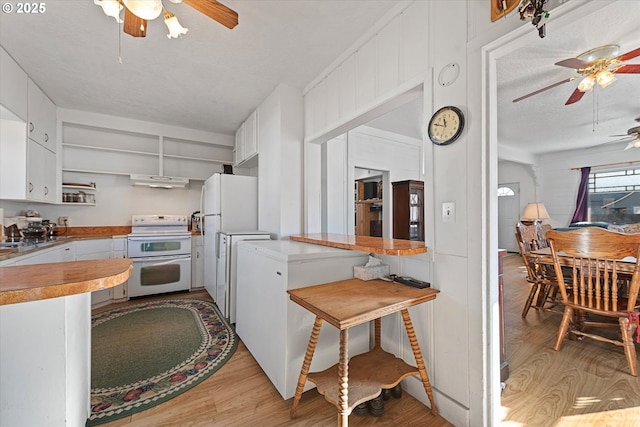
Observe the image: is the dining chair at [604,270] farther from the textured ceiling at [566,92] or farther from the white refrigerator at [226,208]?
the white refrigerator at [226,208]

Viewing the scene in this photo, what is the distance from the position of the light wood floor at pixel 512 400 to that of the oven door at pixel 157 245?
88.5 inches

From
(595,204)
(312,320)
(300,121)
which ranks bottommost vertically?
(312,320)

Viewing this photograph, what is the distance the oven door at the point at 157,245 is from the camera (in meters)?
3.53

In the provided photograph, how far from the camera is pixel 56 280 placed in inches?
33.2

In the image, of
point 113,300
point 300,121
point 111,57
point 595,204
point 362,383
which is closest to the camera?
point 362,383

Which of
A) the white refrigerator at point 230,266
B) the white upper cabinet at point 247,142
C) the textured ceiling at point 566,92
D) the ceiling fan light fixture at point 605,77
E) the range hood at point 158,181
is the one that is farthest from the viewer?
the range hood at point 158,181

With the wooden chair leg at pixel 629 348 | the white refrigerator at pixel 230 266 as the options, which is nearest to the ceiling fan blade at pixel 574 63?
the wooden chair leg at pixel 629 348

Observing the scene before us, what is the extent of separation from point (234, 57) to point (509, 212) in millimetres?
7794

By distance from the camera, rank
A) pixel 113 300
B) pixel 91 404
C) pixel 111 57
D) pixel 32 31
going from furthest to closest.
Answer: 1. pixel 113 300
2. pixel 111 57
3. pixel 32 31
4. pixel 91 404

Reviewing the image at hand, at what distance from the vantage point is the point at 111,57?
2.35 metres

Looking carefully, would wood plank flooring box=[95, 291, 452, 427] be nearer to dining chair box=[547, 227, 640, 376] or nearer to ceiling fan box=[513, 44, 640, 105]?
dining chair box=[547, 227, 640, 376]

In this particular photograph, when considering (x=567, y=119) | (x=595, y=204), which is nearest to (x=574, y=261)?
(x=567, y=119)

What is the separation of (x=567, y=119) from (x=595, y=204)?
312 cm

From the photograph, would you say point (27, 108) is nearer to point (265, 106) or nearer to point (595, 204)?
point (265, 106)
